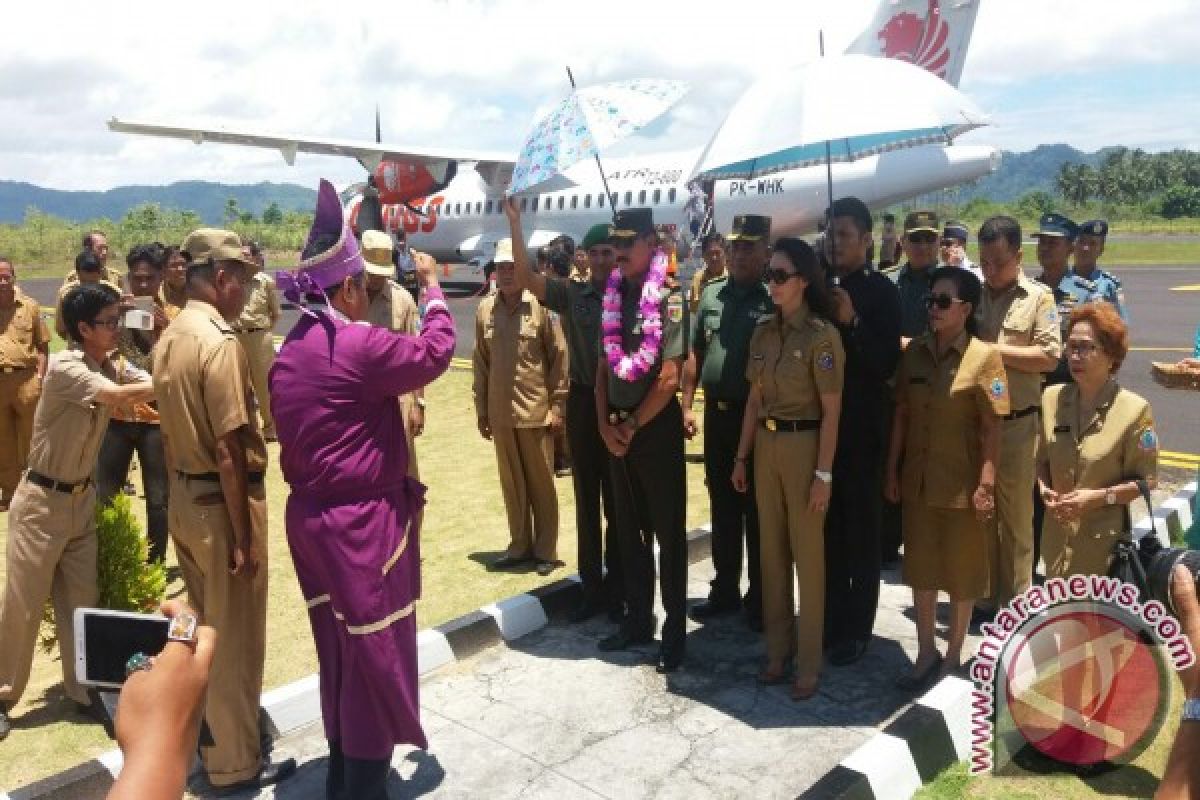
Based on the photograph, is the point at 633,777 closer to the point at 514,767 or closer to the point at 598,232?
the point at 514,767

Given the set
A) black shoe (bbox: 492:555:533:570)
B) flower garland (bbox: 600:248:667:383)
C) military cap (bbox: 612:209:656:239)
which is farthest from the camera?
black shoe (bbox: 492:555:533:570)

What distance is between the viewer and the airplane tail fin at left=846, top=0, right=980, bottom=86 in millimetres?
14469

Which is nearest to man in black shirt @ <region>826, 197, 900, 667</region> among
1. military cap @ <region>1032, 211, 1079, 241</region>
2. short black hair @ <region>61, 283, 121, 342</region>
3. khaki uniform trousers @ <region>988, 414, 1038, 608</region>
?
khaki uniform trousers @ <region>988, 414, 1038, 608</region>

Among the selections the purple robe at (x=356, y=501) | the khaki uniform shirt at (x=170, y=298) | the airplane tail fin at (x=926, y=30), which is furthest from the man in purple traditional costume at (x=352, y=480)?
the airplane tail fin at (x=926, y=30)

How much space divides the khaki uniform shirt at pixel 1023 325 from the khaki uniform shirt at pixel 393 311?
3268 millimetres

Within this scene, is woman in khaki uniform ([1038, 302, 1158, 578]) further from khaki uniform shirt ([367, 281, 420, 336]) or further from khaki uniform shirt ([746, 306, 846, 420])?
khaki uniform shirt ([367, 281, 420, 336])

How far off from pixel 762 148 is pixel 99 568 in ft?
11.9

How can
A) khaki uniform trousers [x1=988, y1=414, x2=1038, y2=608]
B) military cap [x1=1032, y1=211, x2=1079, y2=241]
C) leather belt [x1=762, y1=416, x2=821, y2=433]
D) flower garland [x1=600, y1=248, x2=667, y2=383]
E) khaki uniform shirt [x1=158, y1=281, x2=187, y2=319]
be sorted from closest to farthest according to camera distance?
leather belt [x1=762, y1=416, x2=821, y2=433], flower garland [x1=600, y1=248, x2=667, y2=383], khaki uniform trousers [x1=988, y1=414, x2=1038, y2=608], military cap [x1=1032, y1=211, x2=1079, y2=241], khaki uniform shirt [x1=158, y1=281, x2=187, y2=319]

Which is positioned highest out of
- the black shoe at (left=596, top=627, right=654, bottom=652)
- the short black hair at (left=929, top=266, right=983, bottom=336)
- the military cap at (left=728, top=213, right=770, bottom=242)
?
the military cap at (left=728, top=213, right=770, bottom=242)

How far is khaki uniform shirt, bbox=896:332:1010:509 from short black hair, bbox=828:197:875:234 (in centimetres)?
65

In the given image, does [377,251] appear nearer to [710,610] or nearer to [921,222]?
[710,610]

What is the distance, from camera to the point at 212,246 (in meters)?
3.27

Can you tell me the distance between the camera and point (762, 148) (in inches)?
160

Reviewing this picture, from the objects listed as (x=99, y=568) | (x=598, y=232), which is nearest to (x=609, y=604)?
(x=598, y=232)
